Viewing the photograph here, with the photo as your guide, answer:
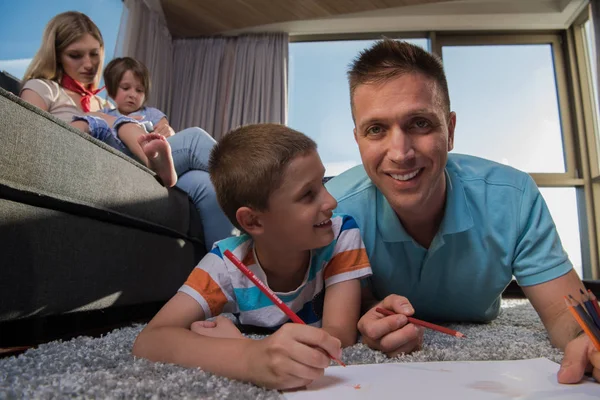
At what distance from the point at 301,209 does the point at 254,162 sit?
119 mm

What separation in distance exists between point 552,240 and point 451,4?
3364 millimetres

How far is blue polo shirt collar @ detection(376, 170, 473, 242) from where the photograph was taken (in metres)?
0.88

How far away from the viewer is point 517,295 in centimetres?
232

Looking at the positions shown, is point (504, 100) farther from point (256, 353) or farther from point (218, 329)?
point (256, 353)

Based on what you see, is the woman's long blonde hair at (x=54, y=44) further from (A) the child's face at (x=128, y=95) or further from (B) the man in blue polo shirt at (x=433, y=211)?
(B) the man in blue polo shirt at (x=433, y=211)

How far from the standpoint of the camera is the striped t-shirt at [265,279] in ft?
2.62

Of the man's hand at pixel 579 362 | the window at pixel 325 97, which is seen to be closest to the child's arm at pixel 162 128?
the man's hand at pixel 579 362

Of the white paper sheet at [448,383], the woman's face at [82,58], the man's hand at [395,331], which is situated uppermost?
the woman's face at [82,58]

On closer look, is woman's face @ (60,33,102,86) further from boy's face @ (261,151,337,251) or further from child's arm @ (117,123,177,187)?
boy's face @ (261,151,337,251)

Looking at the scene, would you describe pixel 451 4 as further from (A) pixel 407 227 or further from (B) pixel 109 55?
(A) pixel 407 227

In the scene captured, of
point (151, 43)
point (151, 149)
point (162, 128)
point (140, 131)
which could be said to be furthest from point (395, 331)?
point (151, 43)

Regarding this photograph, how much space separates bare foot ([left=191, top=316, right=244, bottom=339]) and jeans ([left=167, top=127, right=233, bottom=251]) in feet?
2.65

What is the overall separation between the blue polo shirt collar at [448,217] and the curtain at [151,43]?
2482 millimetres

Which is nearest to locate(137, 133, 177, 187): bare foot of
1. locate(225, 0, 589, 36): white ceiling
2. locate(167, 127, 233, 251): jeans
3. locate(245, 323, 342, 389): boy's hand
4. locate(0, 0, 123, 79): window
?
locate(167, 127, 233, 251): jeans
